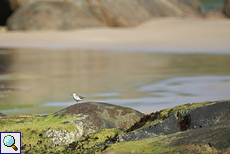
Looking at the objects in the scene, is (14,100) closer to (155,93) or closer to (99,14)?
(155,93)

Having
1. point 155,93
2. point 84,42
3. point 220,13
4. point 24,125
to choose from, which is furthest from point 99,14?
point 24,125

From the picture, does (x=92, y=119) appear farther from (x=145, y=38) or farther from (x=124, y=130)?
(x=145, y=38)

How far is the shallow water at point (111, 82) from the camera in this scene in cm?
594

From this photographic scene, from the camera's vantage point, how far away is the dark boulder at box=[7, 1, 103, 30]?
76.0 feet

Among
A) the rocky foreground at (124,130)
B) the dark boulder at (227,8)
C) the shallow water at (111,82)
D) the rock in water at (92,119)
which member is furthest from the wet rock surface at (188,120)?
the dark boulder at (227,8)

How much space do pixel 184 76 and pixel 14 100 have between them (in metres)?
3.48

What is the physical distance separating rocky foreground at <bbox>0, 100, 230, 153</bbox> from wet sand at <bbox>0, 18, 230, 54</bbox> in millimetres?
10064

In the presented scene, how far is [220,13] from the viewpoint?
99.6 feet

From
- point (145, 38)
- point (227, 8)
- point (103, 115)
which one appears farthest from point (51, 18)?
point (103, 115)

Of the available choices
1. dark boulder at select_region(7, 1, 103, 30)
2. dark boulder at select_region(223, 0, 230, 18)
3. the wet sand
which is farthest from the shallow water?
dark boulder at select_region(223, 0, 230, 18)

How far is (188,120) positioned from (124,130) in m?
0.64

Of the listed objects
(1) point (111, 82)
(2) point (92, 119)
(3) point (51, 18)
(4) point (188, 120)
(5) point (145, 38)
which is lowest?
(4) point (188, 120)

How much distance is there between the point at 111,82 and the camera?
7.66 m

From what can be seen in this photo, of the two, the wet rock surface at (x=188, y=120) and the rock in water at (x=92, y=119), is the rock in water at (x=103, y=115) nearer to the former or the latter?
the rock in water at (x=92, y=119)
